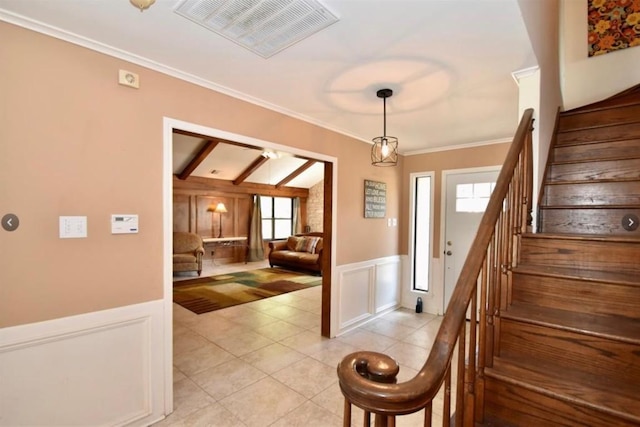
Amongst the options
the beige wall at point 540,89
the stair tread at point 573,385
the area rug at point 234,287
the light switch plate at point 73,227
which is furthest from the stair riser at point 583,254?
the area rug at point 234,287

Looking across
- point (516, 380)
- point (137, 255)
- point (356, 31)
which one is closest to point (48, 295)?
point (137, 255)

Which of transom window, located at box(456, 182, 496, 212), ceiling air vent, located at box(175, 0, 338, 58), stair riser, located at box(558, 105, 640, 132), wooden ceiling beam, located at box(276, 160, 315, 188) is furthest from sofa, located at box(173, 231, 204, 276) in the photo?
stair riser, located at box(558, 105, 640, 132)

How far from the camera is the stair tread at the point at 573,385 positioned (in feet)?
3.40

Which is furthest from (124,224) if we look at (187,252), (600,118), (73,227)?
(187,252)

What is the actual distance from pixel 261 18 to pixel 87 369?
2253 millimetres

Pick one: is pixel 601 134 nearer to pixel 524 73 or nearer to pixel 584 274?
pixel 524 73

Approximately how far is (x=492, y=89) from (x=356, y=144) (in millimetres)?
1694

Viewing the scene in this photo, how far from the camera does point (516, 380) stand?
1199mm

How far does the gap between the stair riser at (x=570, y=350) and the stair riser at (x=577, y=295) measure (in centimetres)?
27

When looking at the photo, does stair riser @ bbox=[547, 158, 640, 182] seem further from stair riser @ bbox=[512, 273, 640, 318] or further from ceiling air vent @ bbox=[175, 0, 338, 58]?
ceiling air vent @ bbox=[175, 0, 338, 58]

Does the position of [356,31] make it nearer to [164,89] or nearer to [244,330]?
[164,89]

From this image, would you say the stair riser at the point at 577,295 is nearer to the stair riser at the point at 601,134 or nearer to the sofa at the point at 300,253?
the stair riser at the point at 601,134

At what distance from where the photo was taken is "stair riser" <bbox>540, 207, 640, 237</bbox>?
1.94 metres

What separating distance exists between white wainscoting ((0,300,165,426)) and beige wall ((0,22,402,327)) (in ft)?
0.29
